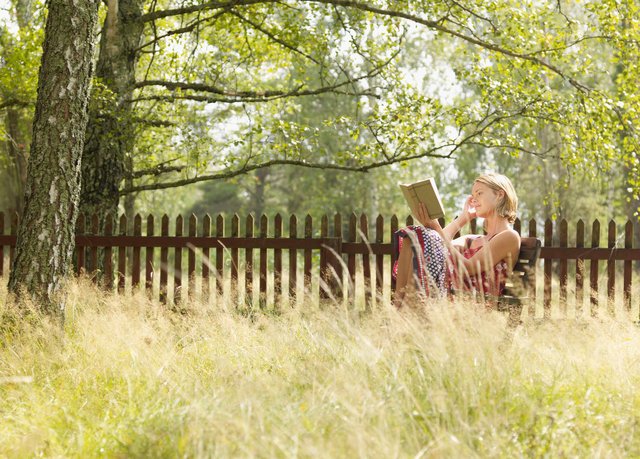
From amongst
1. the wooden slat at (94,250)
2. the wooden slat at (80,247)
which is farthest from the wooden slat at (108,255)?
the wooden slat at (80,247)

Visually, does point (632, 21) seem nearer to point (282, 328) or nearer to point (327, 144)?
point (282, 328)

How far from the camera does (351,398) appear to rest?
3.34 meters

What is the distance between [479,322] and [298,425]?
1.20 metres

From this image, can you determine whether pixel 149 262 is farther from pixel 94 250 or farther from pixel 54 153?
pixel 54 153

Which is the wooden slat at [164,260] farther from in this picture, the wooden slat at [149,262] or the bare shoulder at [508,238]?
the bare shoulder at [508,238]

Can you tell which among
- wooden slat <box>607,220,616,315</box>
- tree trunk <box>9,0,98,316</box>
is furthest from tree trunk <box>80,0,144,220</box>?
wooden slat <box>607,220,616,315</box>

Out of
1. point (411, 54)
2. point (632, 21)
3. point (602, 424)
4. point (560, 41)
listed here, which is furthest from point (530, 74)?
point (411, 54)

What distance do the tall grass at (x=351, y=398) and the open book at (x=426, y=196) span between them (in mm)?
721

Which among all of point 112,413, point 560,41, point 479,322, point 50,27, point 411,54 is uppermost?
point 411,54

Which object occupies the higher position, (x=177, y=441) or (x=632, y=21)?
(x=632, y=21)

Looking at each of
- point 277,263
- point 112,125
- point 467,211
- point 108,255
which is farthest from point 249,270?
point 467,211

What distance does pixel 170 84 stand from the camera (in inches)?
394

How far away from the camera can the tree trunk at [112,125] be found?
9.35 meters

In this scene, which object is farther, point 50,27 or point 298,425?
point 50,27
